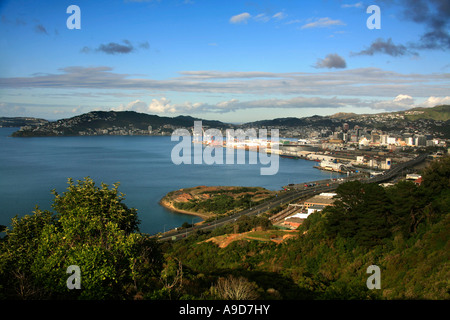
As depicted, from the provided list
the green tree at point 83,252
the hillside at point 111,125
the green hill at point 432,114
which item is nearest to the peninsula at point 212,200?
the green tree at point 83,252

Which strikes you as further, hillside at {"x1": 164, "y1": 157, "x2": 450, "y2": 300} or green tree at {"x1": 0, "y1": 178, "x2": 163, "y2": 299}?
hillside at {"x1": 164, "y1": 157, "x2": 450, "y2": 300}

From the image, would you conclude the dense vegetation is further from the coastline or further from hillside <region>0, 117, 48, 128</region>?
hillside <region>0, 117, 48, 128</region>

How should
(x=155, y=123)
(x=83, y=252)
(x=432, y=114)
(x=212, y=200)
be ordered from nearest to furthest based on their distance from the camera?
(x=83, y=252), (x=212, y=200), (x=432, y=114), (x=155, y=123)

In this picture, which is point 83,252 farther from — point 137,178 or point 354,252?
point 137,178

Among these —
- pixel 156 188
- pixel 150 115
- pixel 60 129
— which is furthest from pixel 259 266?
pixel 150 115

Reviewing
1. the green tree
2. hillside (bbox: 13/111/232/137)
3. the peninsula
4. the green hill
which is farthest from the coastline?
the green hill

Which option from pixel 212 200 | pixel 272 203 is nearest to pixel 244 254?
pixel 272 203

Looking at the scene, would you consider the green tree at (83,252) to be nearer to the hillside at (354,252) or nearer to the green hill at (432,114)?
the hillside at (354,252)

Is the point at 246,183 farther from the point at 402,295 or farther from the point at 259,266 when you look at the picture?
the point at 402,295
